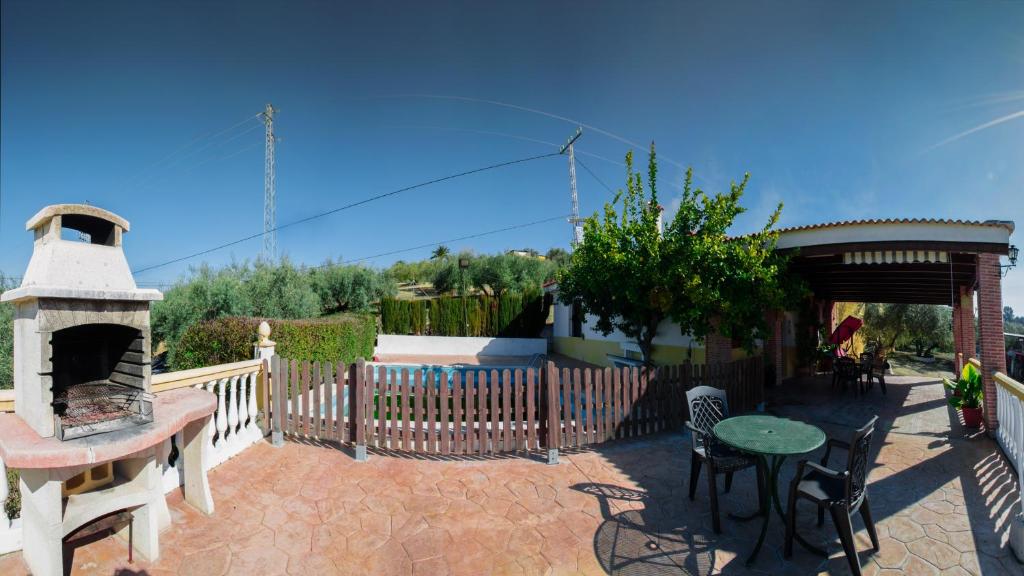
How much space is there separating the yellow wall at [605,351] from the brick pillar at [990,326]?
12.9ft

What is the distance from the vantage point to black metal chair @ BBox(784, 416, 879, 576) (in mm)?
2848

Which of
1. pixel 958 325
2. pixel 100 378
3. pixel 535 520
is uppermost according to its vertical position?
pixel 100 378

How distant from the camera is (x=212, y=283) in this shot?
1133 cm

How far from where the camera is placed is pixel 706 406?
14.9 feet

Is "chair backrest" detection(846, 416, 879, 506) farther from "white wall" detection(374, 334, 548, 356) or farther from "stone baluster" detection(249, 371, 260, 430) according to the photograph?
"white wall" detection(374, 334, 548, 356)

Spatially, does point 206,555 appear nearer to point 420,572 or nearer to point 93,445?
point 93,445

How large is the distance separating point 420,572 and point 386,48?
12.3 m

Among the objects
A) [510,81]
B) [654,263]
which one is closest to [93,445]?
[654,263]

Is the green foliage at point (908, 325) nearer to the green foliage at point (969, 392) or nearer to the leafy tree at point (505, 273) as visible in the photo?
the green foliage at point (969, 392)

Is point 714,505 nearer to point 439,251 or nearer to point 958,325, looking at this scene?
point 958,325

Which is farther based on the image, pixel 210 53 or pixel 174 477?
pixel 210 53

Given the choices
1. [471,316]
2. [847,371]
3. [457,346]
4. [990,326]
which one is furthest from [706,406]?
[471,316]

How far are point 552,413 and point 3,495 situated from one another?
4.70m

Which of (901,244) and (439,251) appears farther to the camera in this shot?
(439,251)
